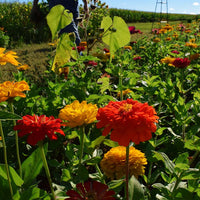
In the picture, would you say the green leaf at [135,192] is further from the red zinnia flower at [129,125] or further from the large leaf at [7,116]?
the large leaf at [7,116]

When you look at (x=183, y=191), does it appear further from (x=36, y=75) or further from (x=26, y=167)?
(x=36, y=75)

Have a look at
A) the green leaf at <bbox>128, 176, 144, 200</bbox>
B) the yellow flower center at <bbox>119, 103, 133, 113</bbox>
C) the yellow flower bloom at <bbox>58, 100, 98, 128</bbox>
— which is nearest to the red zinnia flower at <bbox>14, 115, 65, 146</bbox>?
the yellow flower bloom at <bbox>58, 100, 98, 128</bbox>

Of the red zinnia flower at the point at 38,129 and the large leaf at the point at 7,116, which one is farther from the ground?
the large leaf at the point at 7,116

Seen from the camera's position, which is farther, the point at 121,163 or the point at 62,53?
the point at 121,163

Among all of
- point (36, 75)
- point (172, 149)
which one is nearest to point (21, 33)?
point (36, 75)

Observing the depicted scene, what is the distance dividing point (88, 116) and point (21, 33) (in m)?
9.38

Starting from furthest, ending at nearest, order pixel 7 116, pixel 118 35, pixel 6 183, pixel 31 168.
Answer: pixel 31 168, pixel 6 183, pixel 118 35, pixel 7 116

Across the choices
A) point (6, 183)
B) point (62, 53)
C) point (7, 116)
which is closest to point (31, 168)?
point (6, 183)

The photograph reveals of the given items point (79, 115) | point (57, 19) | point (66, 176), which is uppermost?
point (57, 19)

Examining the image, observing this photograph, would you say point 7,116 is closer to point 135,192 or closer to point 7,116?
point 7,116


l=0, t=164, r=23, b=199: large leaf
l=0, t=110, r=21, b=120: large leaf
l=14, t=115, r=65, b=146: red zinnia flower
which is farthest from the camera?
l=0, t=164, r=23, b=199: large leaf

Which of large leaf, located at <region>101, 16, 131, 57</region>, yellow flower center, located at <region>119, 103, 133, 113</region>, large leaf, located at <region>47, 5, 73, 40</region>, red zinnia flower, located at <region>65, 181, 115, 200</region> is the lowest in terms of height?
red zinnia flower, located at <region>65, 181, 115, 200</region>

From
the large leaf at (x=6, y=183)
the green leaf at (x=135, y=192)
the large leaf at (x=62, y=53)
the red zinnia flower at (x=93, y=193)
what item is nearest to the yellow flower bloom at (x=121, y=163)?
the green leaf at (x=135, y=192)

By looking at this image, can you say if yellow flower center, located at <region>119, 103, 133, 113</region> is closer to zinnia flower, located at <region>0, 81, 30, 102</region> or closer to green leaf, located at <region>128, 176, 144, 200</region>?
green leaf, located at <region>128, 176, 144, 200</region>
